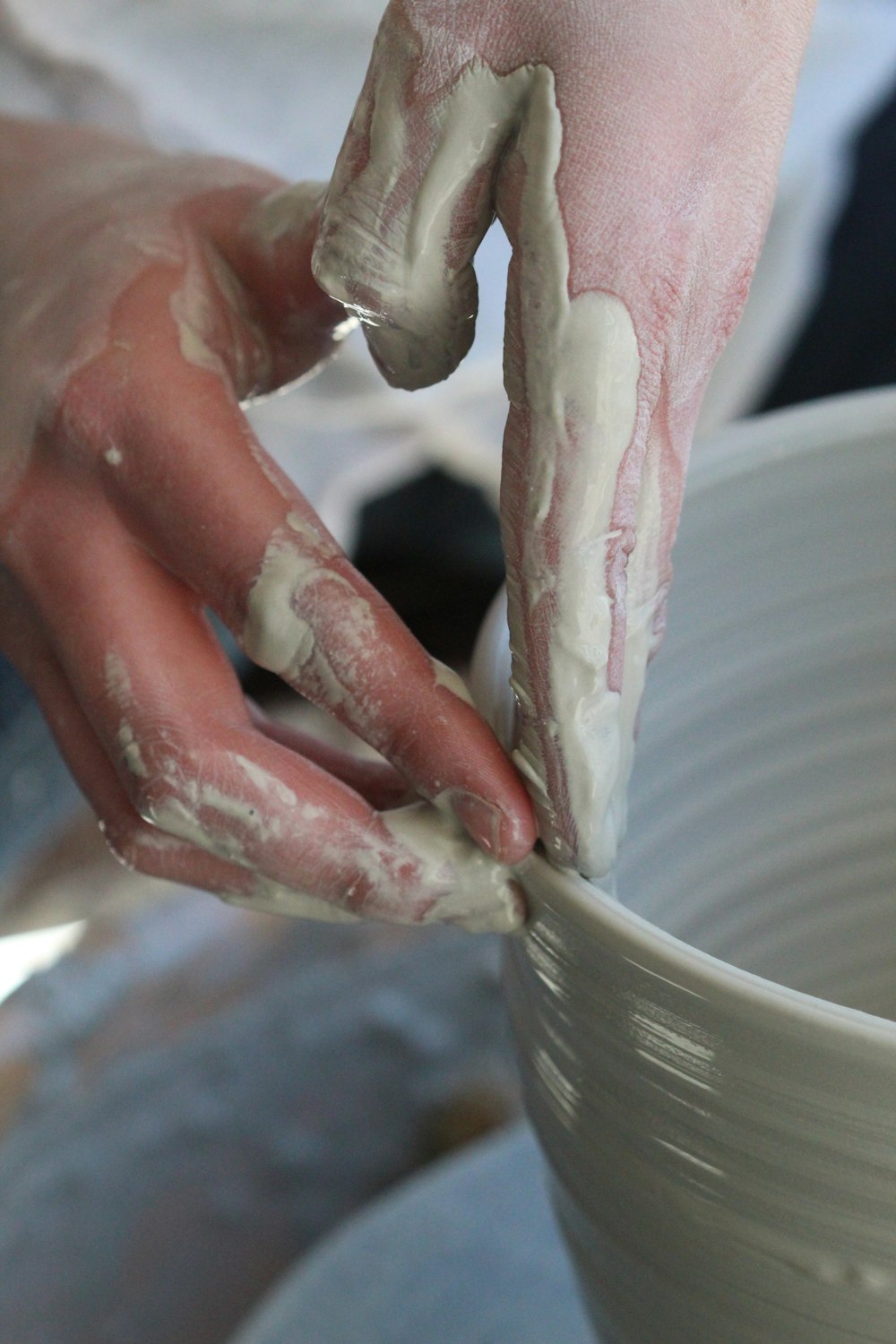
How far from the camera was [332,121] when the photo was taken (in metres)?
1.03

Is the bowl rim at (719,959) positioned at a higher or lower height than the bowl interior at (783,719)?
higher

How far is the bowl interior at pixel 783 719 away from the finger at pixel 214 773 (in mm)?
168

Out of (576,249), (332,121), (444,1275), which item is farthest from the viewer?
(332,121)

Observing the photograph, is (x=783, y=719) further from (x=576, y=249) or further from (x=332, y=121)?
(x=332, y=121)

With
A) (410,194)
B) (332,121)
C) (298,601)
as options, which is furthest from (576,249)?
(332,121)

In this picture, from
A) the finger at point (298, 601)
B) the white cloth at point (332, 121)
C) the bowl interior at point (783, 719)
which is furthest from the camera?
the white cloth at point (332, 121)

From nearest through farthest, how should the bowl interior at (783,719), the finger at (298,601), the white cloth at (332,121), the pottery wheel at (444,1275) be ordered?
1. the finger at (298,601)
2. the bowl interior at (783,719)
3. the pottery wheel at (444,1275)
4. the white cloth at (332,121)

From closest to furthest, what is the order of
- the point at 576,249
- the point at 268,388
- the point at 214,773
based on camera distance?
1. the point at 576,249
2. the point at 214,773
3. the point at 268,388

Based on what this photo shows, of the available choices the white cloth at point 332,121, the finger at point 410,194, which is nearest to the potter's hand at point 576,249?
the finger at point 410,194

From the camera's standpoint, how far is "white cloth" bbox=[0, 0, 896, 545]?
956 millimetres

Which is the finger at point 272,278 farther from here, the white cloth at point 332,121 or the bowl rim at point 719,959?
the white cloth at point 332,121

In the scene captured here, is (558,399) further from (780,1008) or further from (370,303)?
(780,1008)

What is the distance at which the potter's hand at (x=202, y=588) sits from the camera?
0.54 m

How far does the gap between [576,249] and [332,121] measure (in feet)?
2.11
